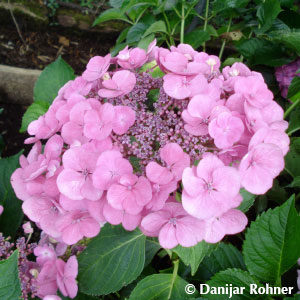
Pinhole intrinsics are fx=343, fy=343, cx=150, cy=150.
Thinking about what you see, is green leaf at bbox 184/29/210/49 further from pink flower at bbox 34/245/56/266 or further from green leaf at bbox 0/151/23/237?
pink flower at bbox 34/245/56/266

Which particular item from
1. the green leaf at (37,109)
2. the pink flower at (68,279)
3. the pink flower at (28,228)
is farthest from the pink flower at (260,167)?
the green leaf at (37,109)

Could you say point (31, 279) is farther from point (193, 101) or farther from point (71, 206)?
point (193, 101)

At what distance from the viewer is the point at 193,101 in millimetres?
565

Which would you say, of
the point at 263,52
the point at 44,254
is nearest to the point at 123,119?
the point at 44,254

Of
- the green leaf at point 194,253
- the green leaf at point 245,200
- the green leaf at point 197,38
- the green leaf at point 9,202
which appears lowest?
the green leaf at point 9,202

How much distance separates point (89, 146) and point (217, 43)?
58.7 inches

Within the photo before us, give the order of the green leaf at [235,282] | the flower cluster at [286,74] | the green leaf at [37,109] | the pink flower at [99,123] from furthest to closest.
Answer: the green leaf at [37,109]
the flower cluster at [286,74]
the green leaf at [235,282]
the pink flower at [99,123]

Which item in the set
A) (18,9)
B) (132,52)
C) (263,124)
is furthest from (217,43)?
(263,124)

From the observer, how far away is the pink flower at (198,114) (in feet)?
1.85

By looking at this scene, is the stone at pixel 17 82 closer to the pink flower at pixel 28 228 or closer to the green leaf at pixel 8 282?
the pink flower at pixel 28 228

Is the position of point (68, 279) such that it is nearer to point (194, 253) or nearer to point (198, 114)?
point (194, 253)

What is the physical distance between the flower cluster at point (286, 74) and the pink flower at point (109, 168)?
77 cm

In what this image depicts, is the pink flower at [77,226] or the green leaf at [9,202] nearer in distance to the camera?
the pink flower at [77,226]

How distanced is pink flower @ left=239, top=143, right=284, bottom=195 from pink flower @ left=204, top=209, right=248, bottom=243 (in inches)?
2.8
